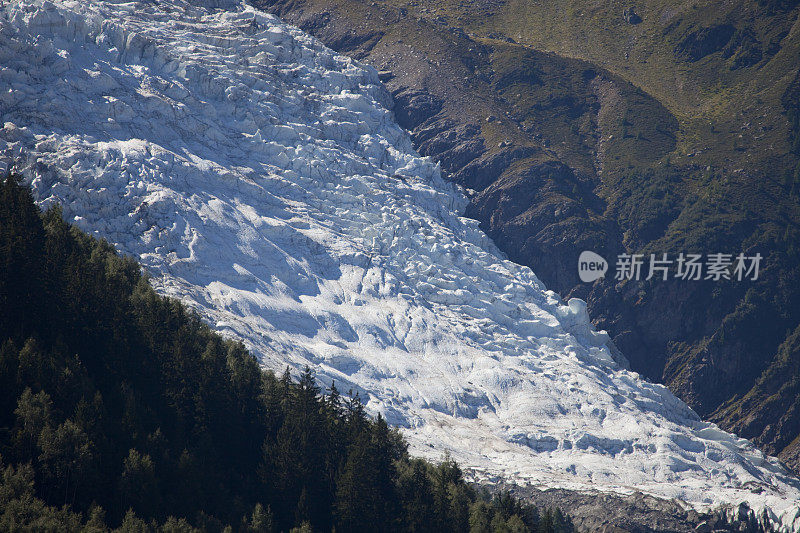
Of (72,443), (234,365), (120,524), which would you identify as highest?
(234,365)

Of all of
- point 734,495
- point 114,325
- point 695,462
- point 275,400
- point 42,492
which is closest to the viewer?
point 42,492

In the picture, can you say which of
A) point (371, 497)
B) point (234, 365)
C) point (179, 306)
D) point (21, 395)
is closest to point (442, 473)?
point (371, 497)

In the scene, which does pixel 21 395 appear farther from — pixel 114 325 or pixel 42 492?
pixel 114 325

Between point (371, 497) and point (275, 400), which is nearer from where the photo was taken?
point (371, 497)

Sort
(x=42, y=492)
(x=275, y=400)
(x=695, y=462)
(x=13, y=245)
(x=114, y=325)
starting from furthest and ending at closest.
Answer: (x=695, y=462) → (x=275, y=400) → (x=114, y=325) → (x=13, y=245) → (x=42, y=492)

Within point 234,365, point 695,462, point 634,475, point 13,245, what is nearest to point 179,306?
point 234,365

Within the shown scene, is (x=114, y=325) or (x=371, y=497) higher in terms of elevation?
(x=114, y=325)
